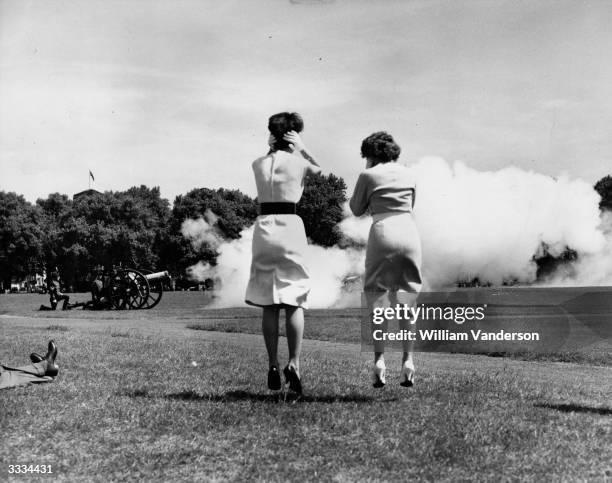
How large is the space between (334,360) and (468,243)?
901 inches

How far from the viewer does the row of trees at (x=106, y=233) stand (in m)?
62.7

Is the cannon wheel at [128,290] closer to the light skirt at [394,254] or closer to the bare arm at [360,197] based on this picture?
the bare arm at [360,197]

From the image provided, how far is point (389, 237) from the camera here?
563cm

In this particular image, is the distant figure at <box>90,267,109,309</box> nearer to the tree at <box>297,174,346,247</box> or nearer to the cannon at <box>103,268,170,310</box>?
the cannon at <box>103,268,170,310</box>

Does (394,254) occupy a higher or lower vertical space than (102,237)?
lower

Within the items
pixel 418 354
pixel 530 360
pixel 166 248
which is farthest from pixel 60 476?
pixel 166 248

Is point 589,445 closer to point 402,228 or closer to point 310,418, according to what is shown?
point 310,418

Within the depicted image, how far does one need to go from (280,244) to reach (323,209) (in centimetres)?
3127

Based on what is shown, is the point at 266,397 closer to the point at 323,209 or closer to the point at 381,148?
the point at 381,148

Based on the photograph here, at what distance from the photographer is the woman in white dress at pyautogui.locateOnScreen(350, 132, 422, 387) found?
5.62 meters

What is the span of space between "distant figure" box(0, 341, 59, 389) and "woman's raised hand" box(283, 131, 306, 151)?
273 centimetres

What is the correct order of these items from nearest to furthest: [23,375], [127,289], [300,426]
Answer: [300,426], [23,375], [127,289]

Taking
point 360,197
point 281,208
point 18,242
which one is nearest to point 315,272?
point 360,197

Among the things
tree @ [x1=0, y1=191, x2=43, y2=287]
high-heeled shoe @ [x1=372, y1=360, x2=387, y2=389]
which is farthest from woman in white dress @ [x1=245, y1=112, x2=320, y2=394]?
tree @ [x1=0, y1=191, x2=43, y2=287]
